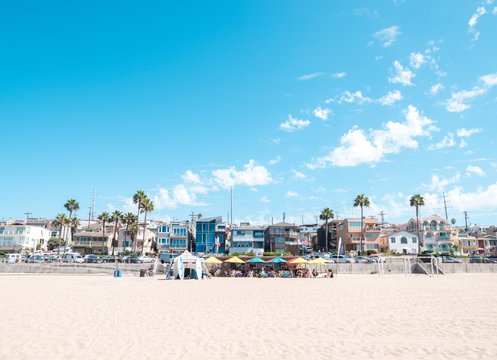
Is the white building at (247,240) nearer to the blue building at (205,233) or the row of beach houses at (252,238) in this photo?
the row of beach houses at (252,238)

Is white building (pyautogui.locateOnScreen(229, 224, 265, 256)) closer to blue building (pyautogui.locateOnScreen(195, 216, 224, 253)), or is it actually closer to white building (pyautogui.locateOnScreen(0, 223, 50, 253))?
blue building (pyautogui.locateOnScreen(195, 216, 224, 253))

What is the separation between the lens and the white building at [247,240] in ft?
252

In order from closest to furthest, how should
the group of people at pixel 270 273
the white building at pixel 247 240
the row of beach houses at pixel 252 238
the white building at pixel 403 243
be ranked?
the group of people at pixel 270 273, the white building at pixel 403 243, the row of beach houses at pixel 252 238, the white building at pixel 247 240

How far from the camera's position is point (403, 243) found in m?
76.2

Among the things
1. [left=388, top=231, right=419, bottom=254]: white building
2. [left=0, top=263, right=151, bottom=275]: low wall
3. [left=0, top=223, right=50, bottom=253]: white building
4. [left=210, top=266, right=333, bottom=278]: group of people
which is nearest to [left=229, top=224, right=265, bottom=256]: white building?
[left=388, top=231, right=419, bottom=254]: white building

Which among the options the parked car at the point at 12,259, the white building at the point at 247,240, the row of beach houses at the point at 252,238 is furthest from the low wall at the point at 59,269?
the white building at the point at 247,240

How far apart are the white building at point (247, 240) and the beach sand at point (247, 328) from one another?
193ft

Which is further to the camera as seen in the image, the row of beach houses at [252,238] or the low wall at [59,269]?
the row of beach houses at [252,238]

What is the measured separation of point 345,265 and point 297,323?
117 ft

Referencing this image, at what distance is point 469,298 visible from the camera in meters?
19.2

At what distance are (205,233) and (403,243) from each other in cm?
4422

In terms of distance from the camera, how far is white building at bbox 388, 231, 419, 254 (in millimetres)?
75938

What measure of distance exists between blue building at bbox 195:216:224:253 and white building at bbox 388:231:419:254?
129 feet

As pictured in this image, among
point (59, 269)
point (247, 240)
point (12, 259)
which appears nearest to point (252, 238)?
point (247, 240)
